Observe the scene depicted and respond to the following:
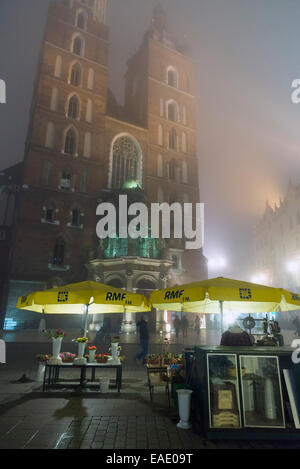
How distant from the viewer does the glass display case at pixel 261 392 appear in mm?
4633

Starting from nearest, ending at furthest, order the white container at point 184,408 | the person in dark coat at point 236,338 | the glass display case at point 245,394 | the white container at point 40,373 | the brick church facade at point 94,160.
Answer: the glass display case at point 245,394, the white container at point 184,408, the person in dark coat at point 236,338, the white container at point 40,373, the brick church facade at point 94,160

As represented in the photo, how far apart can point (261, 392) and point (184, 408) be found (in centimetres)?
141

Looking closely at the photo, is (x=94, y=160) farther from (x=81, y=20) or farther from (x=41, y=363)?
(x=41, y=363)

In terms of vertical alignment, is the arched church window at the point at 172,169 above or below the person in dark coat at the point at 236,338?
above

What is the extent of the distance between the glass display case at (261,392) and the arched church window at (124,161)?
27.8m

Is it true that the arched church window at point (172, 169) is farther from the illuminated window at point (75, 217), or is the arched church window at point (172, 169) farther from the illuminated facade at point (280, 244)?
the illuminated facade at point (280, 244)

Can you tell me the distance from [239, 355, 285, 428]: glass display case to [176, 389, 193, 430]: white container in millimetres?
986

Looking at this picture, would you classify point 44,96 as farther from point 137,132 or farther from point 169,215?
point 169,215

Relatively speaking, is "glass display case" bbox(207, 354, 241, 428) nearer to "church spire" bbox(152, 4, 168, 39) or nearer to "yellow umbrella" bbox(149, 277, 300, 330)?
"yellow umbrella" bbox(149, 277, 300, 330)

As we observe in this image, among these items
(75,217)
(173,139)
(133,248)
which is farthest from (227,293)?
(173,139)

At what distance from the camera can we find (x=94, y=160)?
2942 centimetres

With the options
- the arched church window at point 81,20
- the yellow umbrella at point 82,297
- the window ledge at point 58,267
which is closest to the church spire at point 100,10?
the arched church window at point 81,20

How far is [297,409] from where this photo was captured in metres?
4.59

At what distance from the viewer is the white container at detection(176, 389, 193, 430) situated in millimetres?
4957
